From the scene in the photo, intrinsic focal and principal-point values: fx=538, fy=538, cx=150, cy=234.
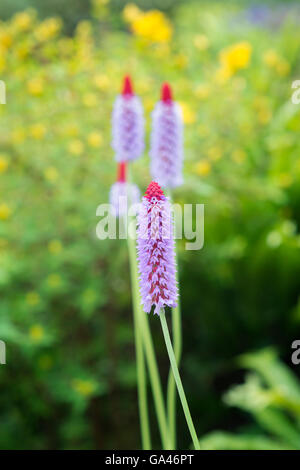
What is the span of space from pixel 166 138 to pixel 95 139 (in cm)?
121

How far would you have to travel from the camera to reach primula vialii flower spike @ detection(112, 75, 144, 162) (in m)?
1.58

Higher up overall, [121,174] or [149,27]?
[149,27]

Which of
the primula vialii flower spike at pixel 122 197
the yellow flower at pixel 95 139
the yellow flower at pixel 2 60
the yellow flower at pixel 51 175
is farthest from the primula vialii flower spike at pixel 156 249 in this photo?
the yellow flower at pixel 2 60

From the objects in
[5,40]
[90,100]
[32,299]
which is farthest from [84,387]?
[5,40]

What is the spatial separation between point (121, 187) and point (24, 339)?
765 millimetres

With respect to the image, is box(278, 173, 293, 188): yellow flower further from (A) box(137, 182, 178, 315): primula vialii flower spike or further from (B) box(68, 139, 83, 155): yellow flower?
(A) box(137, 182, 178, 315): primula vialii flower spike

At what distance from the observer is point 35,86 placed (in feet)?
8.90

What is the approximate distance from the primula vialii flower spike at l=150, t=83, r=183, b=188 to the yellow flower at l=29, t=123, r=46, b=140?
1277mm

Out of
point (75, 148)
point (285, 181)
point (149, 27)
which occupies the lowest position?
point (75, 148)

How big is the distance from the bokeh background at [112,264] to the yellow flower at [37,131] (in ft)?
0.04

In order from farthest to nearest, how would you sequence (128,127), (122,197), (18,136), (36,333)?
(18,136) < (36,333) < (122,197) < (128,127)

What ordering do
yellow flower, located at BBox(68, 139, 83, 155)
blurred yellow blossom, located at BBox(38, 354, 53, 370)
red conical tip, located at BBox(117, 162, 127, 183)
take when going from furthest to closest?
1. yellow flower, located at BBox(68, 139, 83, 155)
2. blurred yellow blossom, located at BBox(38, 354, 53, 370)
3. red conical tip, located at BBox(117, 162, 127, 183)

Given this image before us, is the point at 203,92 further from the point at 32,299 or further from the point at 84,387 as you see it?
the point at 84,387

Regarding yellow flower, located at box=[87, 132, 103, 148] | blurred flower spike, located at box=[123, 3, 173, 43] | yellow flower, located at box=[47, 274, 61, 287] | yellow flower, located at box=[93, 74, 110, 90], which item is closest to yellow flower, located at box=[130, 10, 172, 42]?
blurred flower spike, located at box=[123, 3, 173, 43]
